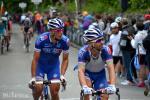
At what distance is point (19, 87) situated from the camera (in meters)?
16.8

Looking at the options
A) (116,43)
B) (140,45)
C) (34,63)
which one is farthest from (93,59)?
(116,43)

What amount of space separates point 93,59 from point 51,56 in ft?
5.36

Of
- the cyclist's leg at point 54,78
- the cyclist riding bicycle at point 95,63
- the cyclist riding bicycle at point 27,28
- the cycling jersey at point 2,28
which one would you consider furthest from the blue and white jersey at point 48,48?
the cyclist riding bicycle at point 27,28

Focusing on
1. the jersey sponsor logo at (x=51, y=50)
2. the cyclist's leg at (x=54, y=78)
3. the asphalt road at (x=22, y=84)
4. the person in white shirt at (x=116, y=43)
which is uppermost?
the jersey sponsor logo at (x=51, y=50)

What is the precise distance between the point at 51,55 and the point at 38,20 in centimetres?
3418

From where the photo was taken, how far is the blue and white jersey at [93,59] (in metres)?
9.47

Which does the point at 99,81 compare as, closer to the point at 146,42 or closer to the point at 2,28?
the point at 146,42

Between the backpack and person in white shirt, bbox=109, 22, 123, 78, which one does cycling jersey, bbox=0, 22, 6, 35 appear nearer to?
person in white shirt, bbox=109, 22, 123, 78

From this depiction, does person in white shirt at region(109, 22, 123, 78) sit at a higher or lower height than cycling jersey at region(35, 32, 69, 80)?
lower

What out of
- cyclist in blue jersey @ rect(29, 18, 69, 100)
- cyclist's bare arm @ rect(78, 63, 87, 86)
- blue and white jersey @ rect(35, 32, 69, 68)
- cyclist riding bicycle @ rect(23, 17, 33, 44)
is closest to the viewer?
cyclist's bare arm @ rect(78, 63, 87, 86)

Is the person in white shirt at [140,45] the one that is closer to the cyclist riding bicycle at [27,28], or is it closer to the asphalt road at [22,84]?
the asphalt road at [22,84]

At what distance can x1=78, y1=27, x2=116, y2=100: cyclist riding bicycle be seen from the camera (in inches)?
362

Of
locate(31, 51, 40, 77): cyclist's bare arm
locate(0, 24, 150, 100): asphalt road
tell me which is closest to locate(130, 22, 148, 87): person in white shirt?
locate(0, 24, 150, 100): asphalt road

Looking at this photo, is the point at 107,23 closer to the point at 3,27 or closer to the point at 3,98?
the point at 3,27
